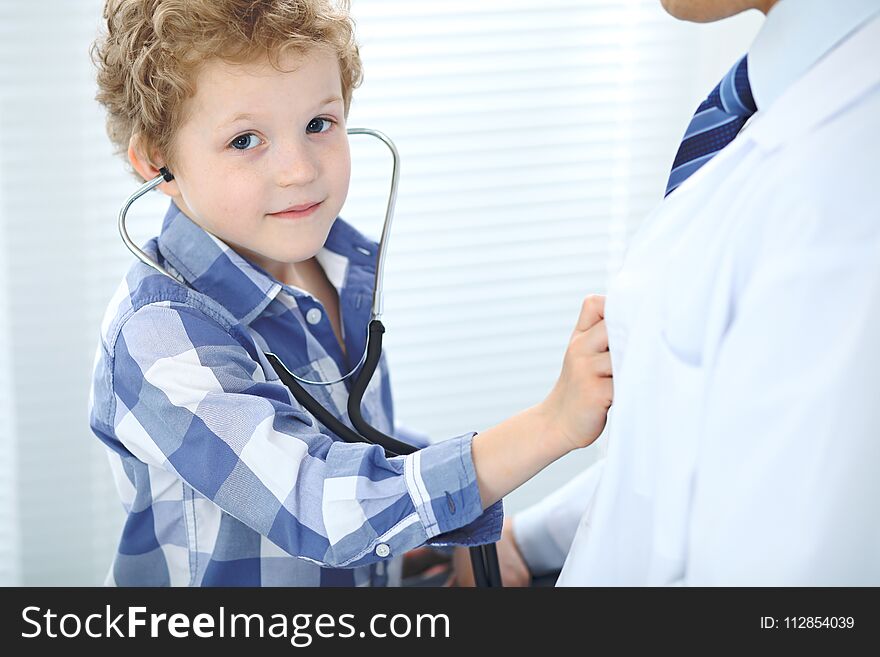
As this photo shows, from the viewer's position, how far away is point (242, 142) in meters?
1.16

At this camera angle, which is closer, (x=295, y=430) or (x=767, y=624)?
(x=767, y=624)

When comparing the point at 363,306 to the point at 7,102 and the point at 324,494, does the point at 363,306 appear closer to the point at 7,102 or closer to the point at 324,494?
the point at 324,494

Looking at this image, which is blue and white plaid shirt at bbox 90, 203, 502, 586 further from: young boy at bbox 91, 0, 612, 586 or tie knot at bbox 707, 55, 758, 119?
tie knot at bbox 707, 55, 758, 119

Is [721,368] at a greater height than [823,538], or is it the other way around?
[721,368]

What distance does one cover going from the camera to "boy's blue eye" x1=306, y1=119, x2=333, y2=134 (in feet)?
3.96

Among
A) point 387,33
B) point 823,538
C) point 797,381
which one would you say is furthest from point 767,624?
point 387,33

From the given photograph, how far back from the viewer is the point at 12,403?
186 centimetres

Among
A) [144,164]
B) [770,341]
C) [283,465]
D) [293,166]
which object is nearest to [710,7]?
[770,341]

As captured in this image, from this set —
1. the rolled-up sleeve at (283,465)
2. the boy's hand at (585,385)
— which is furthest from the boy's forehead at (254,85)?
the boy's hand at (585,385)

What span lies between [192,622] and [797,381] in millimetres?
562

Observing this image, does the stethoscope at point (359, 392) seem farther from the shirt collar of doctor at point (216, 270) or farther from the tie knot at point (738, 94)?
the tie knot at point (738, 94)

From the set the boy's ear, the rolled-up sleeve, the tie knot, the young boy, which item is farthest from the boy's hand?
the boy's ear

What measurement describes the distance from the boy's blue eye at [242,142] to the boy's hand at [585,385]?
439 mm

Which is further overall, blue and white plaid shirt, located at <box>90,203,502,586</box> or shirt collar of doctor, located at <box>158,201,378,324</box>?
shirt collar of doctor, located at <box>158,201,378,324</box>
